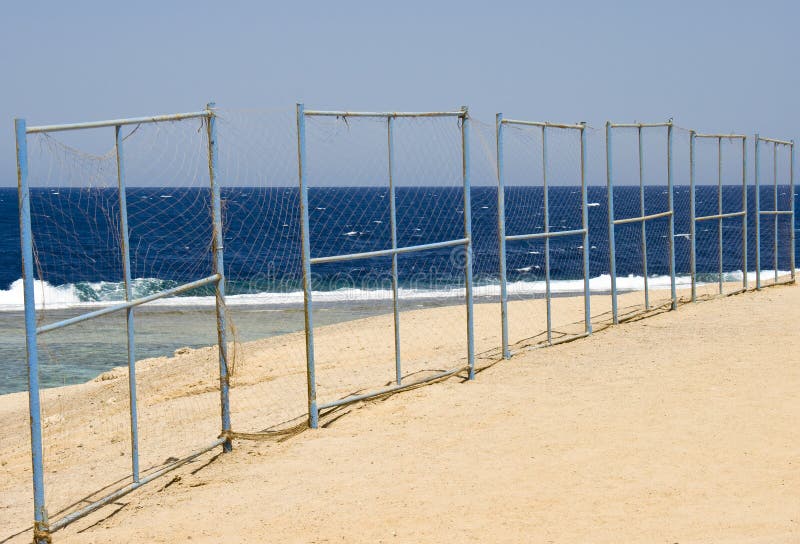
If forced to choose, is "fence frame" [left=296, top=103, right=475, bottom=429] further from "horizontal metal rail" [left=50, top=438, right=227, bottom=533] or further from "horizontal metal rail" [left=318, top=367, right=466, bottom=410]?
"horizontal metal rail" [left=50, top=438, right=227, bottom=533]

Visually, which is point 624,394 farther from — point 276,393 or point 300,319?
point 300,319

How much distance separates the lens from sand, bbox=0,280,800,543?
5984mm

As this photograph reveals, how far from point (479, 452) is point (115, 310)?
3.19 m

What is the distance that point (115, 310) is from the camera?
6.14 m

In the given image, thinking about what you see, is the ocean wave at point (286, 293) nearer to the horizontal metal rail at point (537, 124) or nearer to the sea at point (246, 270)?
the sea at point (246, 270)

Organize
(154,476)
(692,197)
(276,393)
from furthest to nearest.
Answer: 1. (692,197)
2. (276,393)
3. (154,476)

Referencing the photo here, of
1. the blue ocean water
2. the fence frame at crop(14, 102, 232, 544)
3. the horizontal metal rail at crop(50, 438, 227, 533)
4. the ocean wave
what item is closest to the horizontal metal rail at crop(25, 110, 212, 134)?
the fence frame at crop(14, 102, 232, 544)

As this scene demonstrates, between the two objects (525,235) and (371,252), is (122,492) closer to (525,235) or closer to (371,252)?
(371,252)

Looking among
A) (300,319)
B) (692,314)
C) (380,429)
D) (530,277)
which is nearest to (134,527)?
(380,429)

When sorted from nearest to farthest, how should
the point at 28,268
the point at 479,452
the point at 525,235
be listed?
the point at 28,268 < the point at 479,452 < the point at 525,235

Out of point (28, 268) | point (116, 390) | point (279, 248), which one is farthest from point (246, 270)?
point (28, 268)

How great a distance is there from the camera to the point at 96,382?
14383 mm

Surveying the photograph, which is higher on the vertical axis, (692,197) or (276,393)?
(692,197)

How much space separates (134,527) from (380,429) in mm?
2706
